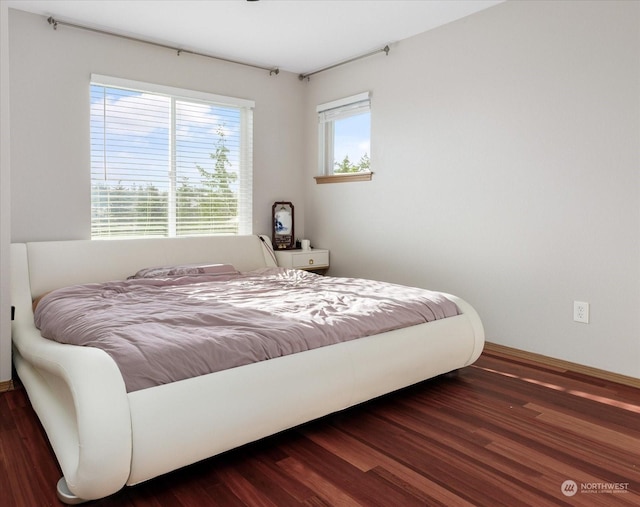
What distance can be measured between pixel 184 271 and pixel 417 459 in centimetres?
228

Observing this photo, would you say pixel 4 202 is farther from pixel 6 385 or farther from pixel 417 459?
pixel 417 459

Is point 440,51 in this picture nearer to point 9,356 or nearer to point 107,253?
point 107,253

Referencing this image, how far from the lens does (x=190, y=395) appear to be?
1.71m

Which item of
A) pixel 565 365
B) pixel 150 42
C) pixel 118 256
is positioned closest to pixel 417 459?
pixel 565 365

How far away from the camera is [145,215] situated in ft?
13.2

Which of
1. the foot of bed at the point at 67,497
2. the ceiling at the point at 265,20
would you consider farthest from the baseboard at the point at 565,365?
the foot of bed at the point at 67,497

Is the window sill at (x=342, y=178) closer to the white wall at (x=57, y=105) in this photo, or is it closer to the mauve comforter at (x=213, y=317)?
the mauve comforter at (x=213, y=317)

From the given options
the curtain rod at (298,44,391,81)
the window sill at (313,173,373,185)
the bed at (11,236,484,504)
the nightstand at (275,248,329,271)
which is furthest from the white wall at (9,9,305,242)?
the nightstand at (275,248,329,271)

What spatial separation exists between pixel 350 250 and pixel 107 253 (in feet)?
6.80

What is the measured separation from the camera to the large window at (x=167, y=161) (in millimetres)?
3811

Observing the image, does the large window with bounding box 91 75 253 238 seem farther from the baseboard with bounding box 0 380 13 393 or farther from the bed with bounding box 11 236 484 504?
the baseboard with bounding box 0 380 13 393

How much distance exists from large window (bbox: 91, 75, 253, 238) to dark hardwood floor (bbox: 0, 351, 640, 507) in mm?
1733

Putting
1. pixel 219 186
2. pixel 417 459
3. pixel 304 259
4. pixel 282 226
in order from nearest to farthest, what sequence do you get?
pixel 417 459, pixel 219 186, pixel 304 259, pixel 282 226

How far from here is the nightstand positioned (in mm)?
4502
